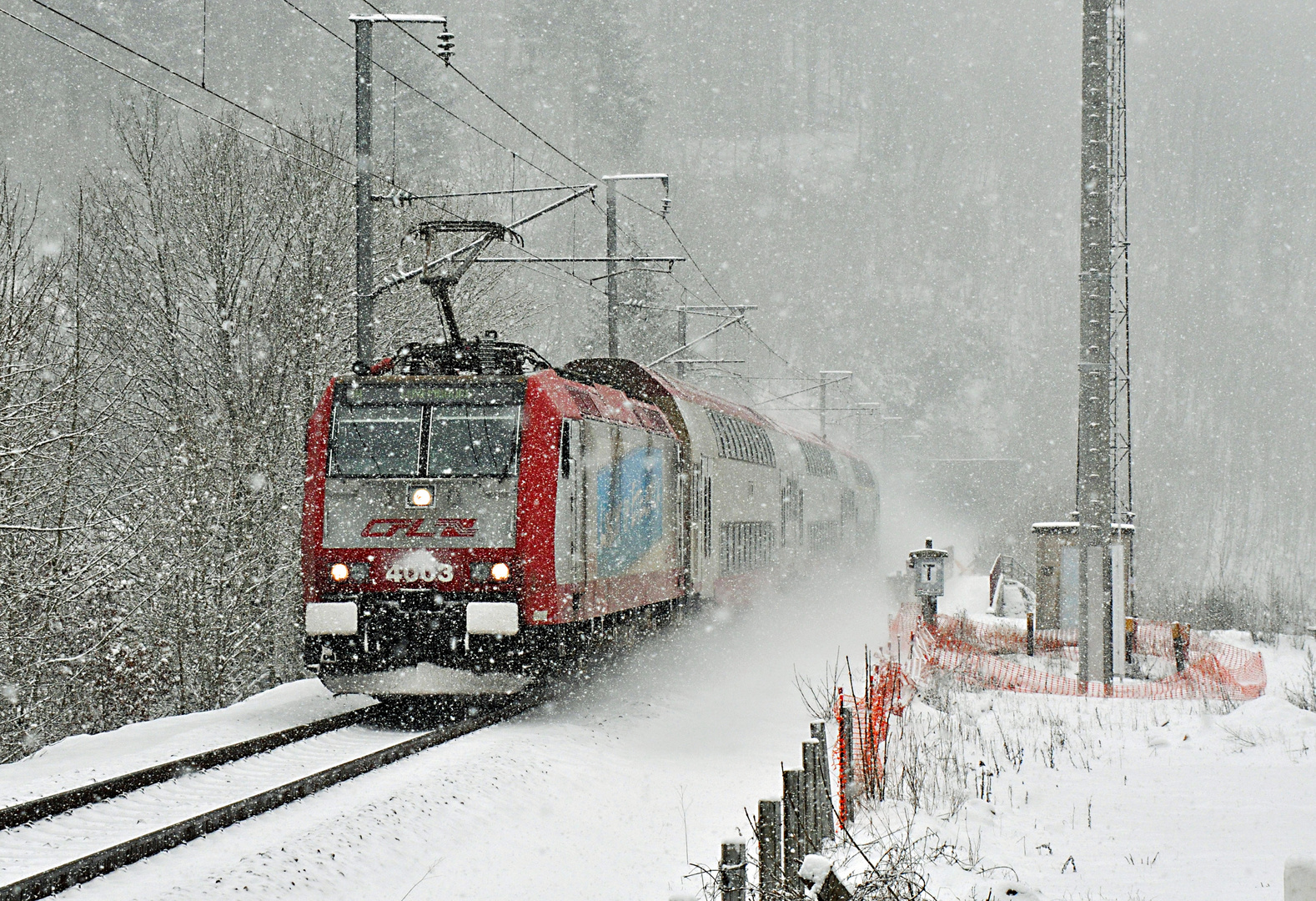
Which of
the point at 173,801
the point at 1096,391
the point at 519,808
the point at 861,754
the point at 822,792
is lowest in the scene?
the point at 519,808

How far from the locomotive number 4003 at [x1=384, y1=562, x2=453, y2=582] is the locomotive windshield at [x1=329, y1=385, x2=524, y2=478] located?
808 millimetres

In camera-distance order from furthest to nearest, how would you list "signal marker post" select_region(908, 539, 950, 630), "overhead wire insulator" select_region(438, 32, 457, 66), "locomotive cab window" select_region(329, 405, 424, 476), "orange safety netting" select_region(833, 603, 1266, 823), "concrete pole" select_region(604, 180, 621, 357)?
1. "concrete pole" select_region(604, 180, 621, 357)
2. "signal marker post" select_region(908, 539, 950, 630)
3. "overhead wire insulator" select_region(438, 32, 457, 66)
4. "locomotive cab window" select_region(329, 405, 424, 476)
5. "orange safety netting" select_region(833, 603, 1266, 823)

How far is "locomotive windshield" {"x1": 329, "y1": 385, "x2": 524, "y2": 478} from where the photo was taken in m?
10.8

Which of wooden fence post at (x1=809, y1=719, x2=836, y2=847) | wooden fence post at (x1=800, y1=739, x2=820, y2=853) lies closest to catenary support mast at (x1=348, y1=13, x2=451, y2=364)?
wooden fence post at (x1=809, y1=719, x2=836, y2=847)

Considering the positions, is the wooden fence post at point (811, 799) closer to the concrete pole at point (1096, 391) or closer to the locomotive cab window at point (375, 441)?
the locomotive cab window at point (375, 441)

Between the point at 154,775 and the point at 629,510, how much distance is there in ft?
19.3

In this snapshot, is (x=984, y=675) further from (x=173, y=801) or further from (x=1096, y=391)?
(x=173, y=801)

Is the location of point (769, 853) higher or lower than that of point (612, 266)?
lower

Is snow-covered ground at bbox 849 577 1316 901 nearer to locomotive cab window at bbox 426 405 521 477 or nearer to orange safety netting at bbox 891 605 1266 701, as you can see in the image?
orange safety netting at bbox 891 605 1266 701

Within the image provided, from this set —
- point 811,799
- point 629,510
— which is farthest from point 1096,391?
point 811,799

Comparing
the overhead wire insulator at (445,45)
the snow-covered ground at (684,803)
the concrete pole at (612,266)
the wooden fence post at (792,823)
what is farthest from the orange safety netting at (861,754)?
the concrete pole at (612,266)

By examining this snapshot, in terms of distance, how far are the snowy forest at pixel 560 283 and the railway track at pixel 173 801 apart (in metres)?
3.83

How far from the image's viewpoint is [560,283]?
222ft

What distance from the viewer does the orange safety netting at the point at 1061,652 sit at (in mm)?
13094
